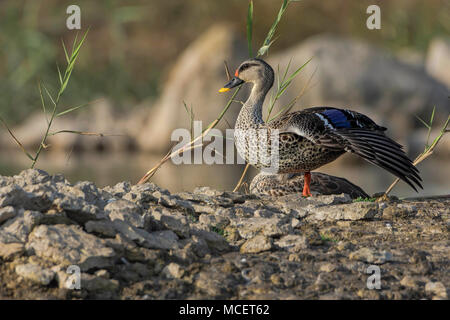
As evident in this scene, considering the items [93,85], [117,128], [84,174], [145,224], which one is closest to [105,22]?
[93,85]

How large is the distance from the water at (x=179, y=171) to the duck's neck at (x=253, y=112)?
2994 millimetres

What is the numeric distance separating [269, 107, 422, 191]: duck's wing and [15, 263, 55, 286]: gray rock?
269cm

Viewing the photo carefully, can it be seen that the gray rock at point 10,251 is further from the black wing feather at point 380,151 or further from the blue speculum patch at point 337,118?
the blue speculum patch at point 337,118

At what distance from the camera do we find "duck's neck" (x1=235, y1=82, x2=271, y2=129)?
6332mm

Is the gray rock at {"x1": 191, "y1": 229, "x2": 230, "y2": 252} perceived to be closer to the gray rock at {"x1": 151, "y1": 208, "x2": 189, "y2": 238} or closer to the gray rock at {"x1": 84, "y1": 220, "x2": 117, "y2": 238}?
the gray rock at {"x1": 151, "y1": 208, "x2": 189, "y2": 238}

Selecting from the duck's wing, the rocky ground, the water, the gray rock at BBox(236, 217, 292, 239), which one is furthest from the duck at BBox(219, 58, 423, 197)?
the water

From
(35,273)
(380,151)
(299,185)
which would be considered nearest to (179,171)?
(299,185)

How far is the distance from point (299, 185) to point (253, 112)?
98 centimetres

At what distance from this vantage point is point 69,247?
12.7 ft

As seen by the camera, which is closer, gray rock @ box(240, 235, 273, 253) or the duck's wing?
gray rock @ box(240, 235, 273, 253)

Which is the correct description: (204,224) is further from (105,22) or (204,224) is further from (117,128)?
(105,22)

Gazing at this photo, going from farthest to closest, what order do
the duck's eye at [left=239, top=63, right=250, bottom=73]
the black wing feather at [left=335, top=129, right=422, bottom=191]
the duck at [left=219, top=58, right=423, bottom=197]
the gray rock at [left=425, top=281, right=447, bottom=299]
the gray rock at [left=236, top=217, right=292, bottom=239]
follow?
the duck's eye at [left=239, top=63, right=250, bottom=73] < the duck at [left=219, top=58, right=423, bottom=197] < the black wing feather at [left=335, top=129, right=422, bottom=191] < the gray rock at [left=236, top=217, right=292, bottom=239] < the gray rock at [left=425, top=281, right=447, bottom=299]

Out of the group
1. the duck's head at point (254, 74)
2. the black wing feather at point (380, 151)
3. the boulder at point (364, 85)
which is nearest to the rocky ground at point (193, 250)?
the black wing feather at point (380, 151)
